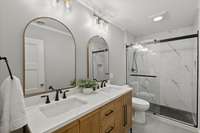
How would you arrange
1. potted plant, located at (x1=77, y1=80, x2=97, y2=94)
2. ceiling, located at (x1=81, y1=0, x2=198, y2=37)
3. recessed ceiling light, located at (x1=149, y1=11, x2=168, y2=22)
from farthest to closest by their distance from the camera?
1. recessed ceiling light, located at (x1=149, y1=11, x2=168, y2=22)
2. ceiling, located at (x1=81, y1=0, x2=198, y2=37)
3. potted plant, located at (x1=77, y1=80, x2=97, y2=94)

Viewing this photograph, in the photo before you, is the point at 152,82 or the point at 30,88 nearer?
the point at 30,88

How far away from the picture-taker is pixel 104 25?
2139mm

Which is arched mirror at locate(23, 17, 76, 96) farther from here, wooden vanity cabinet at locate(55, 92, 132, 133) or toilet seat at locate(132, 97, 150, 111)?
toilet seat at locate(132, 97, 150, 111)

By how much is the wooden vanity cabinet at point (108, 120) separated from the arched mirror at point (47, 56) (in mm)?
626

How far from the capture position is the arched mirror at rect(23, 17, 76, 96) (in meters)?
1.13

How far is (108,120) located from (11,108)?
3.24ft

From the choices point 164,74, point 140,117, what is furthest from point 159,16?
point 140,117

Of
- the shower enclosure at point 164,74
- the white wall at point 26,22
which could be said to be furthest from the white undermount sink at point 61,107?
the shower enclosure at point 164,74

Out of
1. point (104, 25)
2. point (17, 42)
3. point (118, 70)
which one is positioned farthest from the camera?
point (118, 70)

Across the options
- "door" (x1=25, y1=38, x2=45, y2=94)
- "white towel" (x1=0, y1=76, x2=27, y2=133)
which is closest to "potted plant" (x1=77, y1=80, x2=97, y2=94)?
"door" (x1=25, y1=38, x2=45, y2=94)

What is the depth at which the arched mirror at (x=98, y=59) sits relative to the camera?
6.02ft

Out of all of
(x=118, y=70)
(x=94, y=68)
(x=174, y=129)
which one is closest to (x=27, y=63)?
(x=94, y=68)

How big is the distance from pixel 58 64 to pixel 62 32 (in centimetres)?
45

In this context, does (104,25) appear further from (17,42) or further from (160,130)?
(160,130)
